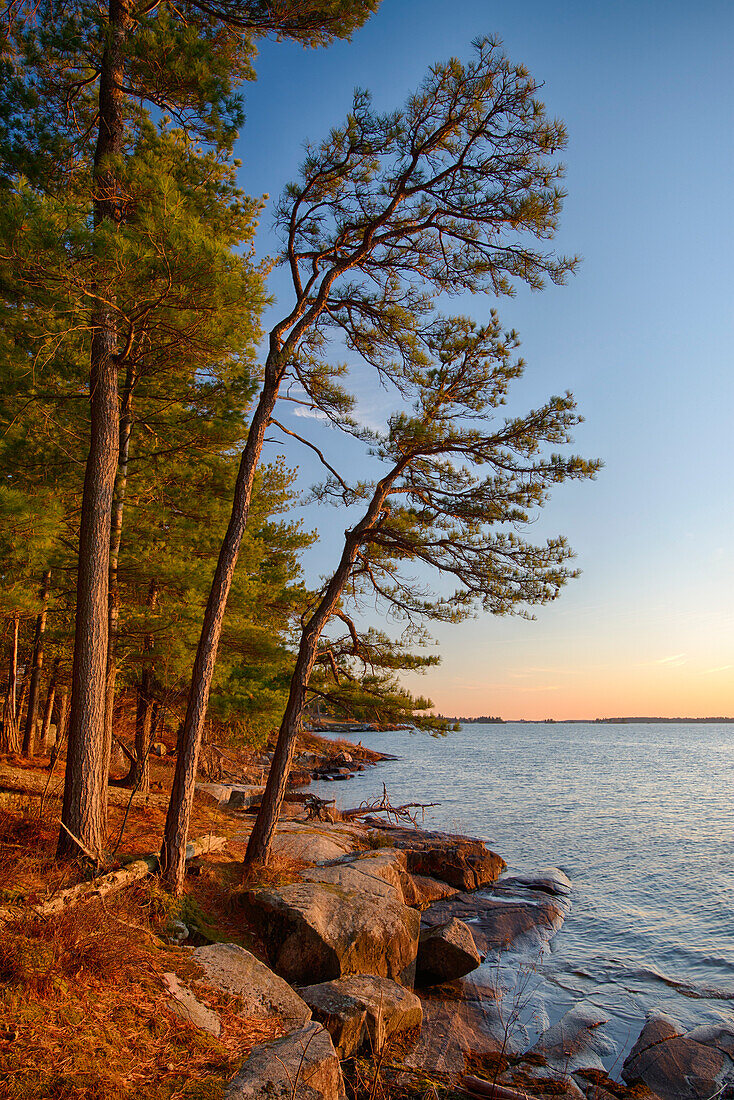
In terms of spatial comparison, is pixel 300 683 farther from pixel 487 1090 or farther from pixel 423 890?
pixel 423 890

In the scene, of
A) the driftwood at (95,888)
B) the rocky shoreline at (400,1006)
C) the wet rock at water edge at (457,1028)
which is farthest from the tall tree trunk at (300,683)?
the wet rock at water edge at (457,1028)

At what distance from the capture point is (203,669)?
7512 millimetres

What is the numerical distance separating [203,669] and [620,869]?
46.6 ft

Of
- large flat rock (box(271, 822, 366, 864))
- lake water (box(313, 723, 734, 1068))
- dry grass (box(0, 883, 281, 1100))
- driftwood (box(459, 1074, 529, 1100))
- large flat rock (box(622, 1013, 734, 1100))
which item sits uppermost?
dry grass (box(0, 883, 281, 1100))

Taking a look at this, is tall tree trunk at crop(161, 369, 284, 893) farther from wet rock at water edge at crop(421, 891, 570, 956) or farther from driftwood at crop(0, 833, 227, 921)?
wet rock at water edge at crop(421, 891, 570, 956)

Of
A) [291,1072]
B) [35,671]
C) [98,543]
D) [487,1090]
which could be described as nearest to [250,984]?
[291,1072]

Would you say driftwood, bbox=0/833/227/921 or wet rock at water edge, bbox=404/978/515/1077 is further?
wet rock at water edge, bbox=404/978/515/1077

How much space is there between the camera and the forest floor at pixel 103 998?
323cm

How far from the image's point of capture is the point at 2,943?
390cm

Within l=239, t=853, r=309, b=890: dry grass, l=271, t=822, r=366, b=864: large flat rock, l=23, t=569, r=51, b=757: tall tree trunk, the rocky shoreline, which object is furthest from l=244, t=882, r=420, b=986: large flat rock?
l=23, t=569, r=51, b=757: tall tree trunk

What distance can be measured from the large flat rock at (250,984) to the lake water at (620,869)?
14.9 ft

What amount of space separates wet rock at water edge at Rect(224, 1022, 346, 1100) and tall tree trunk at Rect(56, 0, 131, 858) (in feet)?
10.9

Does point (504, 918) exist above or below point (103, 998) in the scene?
below

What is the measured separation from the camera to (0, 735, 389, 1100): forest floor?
10.6 ft
